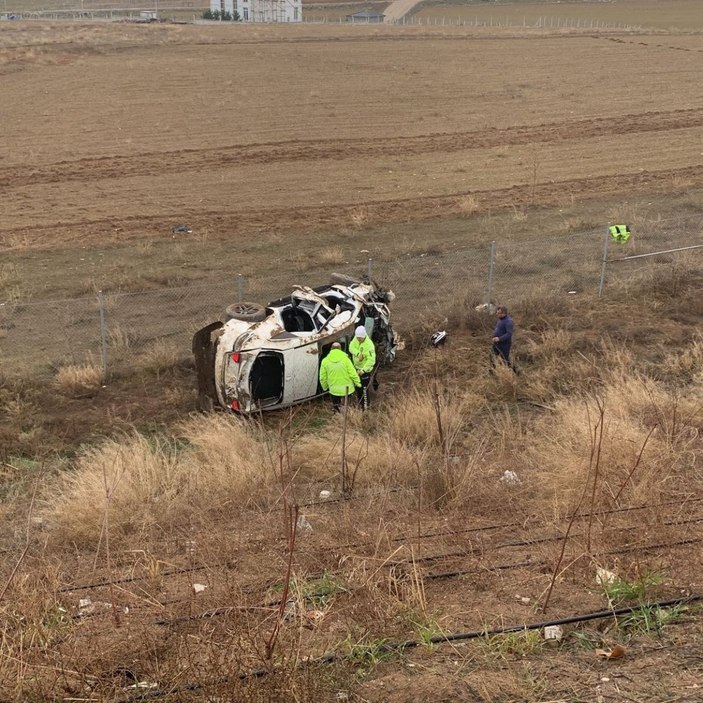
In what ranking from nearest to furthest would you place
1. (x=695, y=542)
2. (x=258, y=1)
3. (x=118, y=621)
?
(x=118, y=621) < (x=695, y=542) < (x=258, y=1)

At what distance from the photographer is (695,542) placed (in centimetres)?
704

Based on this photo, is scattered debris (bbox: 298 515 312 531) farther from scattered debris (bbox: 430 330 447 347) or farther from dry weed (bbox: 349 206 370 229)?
dry weed (bbox: 349 206 370 229)

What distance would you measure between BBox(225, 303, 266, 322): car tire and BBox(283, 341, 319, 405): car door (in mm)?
685

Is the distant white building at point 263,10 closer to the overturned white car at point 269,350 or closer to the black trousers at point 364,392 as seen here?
the overturned white car at point 269,350

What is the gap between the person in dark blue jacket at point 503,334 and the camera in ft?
46.1

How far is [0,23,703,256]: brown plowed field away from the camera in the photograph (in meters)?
25.5

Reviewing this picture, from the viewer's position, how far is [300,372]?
42.7 ft

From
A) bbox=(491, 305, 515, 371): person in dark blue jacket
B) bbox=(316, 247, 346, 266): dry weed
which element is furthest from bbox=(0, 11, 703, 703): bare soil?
bbox=(491, 305, 515, 371): person in dark blue jacket

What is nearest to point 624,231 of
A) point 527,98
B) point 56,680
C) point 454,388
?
point 454,388

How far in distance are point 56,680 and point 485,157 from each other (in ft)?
93.8

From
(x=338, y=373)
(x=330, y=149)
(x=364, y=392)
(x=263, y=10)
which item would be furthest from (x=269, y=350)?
(x=263, y=10)

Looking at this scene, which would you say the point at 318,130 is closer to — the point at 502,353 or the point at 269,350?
the point at 502,353

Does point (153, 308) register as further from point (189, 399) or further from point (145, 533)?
point (145, 533)

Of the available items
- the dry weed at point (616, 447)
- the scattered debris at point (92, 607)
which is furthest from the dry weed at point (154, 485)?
the dry weed at point (616, 447)
